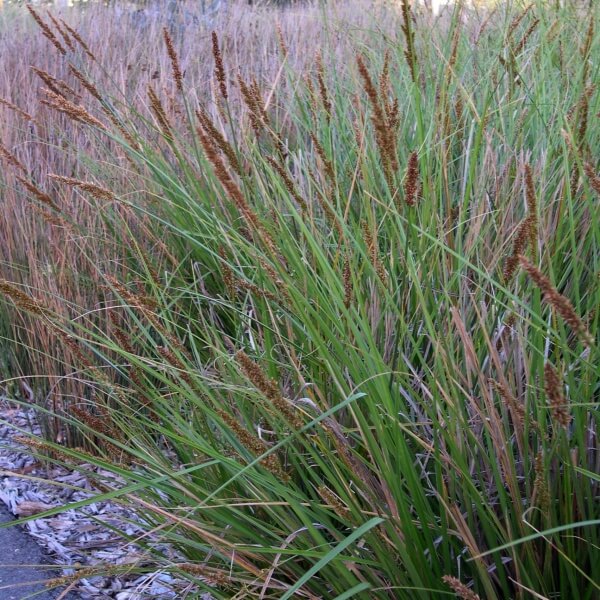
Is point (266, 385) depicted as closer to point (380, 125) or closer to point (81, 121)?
point (380, 125)

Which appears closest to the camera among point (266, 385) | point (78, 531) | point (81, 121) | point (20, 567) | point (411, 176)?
point (266, 385)

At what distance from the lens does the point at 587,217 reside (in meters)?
2.07

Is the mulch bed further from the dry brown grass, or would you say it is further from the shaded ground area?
the dry brown grass

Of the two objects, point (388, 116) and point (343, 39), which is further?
point (343, 39)

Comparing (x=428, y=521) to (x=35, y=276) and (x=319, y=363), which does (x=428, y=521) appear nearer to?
(x=319, y=363)

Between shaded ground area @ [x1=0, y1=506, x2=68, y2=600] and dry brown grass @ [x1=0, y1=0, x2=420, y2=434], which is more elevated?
dry brown grass @ [x1=0, y1=0, x2=420, y2=434]

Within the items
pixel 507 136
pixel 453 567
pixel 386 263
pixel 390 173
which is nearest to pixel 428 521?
pixel 453 567

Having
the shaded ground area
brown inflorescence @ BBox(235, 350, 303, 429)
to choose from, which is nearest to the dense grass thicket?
brown inflorescence @ BBox(235, 350, 303, 429)

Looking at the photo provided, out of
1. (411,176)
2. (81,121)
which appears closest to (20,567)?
(81,121)

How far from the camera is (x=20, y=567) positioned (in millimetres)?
2082

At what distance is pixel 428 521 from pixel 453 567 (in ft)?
0.33

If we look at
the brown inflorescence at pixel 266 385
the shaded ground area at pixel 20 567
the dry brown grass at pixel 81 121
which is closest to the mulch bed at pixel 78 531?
the shaded ground area at pixel 20 567

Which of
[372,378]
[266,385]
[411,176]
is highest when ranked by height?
[411,176]

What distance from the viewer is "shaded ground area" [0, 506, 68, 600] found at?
6.40 feet
